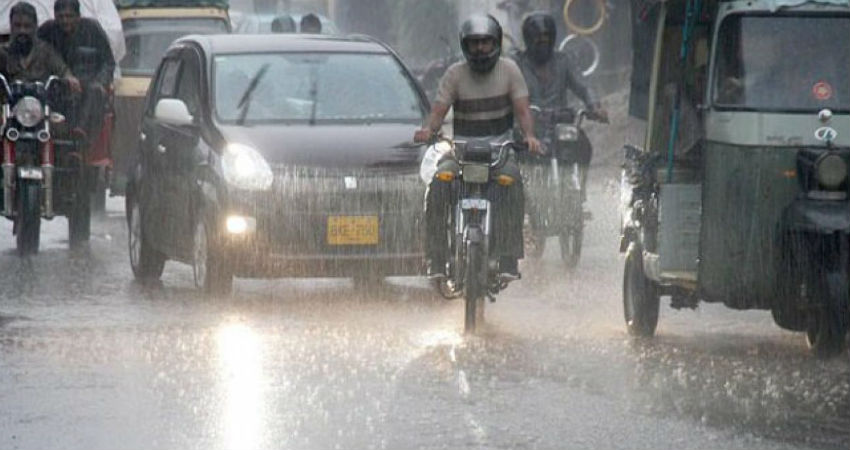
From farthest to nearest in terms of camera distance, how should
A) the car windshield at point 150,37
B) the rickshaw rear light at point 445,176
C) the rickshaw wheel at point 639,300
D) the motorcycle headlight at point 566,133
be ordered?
1. the car windshield at point 150,37
2. the motorcycle headlight at point 566,133
3. the rickshaw rear light at point 445,176
4. the rickshaw wheel at point 639,300

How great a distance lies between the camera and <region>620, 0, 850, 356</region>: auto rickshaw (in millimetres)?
10977

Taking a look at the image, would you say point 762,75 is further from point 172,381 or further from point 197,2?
point 197,2

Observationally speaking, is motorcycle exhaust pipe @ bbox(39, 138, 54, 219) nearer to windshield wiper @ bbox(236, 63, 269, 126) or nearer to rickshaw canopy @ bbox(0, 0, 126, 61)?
windshield wiper @ bbox(236, 63, 269, 126)

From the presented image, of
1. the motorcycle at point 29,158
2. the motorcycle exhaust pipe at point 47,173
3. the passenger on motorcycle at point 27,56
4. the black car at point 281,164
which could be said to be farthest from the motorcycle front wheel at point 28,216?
the black car at point 281,164

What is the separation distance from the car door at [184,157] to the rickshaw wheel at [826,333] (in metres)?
4.76

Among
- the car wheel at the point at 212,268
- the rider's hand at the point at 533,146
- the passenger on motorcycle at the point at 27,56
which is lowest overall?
the car wheel at the point at 212,268

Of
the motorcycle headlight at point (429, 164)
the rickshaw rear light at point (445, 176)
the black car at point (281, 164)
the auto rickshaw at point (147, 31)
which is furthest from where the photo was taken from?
the auto rickshaw at point (147, 31)

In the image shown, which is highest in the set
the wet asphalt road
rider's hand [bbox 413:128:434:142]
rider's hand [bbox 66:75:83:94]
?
rider's hand [bbox 66:75:83:94]

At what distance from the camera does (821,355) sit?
37.3ft

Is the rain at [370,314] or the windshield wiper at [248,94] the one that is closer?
the rain at [370,314]

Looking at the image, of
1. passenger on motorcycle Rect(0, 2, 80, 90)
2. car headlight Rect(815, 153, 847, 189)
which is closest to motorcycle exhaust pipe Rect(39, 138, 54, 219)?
passenger on motorcycle Rect(0, 2, 80, 90)

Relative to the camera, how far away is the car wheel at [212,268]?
1409cm

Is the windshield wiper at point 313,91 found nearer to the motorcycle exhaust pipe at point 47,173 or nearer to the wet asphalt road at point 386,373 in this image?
the wet asphalt road at point 386,373

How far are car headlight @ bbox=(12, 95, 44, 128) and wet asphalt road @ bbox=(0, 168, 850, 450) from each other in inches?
101
